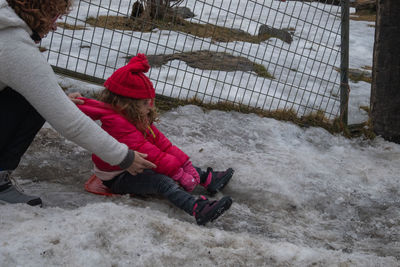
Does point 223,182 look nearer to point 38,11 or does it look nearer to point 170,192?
point 170,192

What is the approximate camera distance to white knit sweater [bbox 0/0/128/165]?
1894 millimetres

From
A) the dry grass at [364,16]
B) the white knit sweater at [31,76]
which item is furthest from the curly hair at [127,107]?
the dry grass at [364,16]

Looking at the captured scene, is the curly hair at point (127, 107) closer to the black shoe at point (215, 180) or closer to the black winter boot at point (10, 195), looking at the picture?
the black shoe at point (215, 180)

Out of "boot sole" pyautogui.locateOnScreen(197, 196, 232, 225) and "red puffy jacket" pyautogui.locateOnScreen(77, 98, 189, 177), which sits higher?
"red puffy jacket" pyautogui.locateOnScreen(77, 98, 189, 177)

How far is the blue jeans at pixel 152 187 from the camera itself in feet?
8.48

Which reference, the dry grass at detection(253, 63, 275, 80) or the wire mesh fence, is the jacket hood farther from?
the dry grass at detection(253, 63, 275, 80)

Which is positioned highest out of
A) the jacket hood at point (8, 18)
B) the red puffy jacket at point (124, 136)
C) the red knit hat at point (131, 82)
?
the jacket hood at point (8, 18)

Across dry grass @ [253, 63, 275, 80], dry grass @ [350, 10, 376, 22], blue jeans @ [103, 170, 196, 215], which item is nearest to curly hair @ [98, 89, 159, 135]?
blue jeans @ [103, 170, 196, 215]

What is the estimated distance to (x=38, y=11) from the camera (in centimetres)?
202

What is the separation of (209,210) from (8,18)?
1448mm

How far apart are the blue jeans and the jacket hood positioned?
1176 millimetres

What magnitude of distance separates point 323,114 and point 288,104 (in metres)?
0.52

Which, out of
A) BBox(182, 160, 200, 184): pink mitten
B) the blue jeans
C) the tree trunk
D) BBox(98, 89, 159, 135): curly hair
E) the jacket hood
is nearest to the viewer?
the jacket hood

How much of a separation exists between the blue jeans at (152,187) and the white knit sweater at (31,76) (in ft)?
2.39
